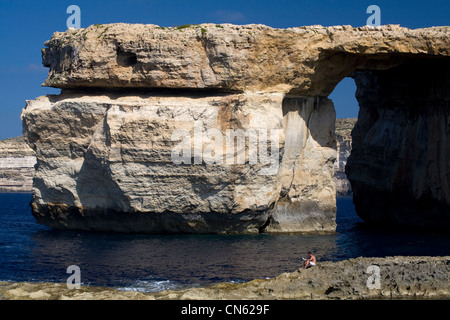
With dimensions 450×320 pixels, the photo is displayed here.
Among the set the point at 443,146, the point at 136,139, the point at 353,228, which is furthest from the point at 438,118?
the point at 136,139

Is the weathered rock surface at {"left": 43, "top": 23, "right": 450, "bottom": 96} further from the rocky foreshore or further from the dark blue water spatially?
the rocky foreshore

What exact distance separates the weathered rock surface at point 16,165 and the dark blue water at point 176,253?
45.9 meters

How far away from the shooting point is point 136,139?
25297mm

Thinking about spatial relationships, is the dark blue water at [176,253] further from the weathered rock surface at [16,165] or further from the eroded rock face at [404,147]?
the weathered rock surface at [16,165]

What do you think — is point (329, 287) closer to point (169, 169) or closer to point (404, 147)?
point (169, 169)

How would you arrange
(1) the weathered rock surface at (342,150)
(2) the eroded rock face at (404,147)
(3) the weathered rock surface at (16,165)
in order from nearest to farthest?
(2) the eroded rock face at (404,147), (1) the weathered rock surface at (342,150), (3) the weathered rock surface at (16,165)

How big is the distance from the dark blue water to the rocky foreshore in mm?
1543

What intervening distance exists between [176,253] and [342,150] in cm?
4917

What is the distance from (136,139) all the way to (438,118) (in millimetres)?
13825

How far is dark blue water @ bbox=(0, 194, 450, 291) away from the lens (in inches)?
750

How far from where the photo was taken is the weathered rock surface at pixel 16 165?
7400cm

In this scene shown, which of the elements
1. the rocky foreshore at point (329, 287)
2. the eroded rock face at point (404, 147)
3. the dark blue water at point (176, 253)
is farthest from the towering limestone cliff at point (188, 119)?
the rocky foreshore at point (329, 287)
